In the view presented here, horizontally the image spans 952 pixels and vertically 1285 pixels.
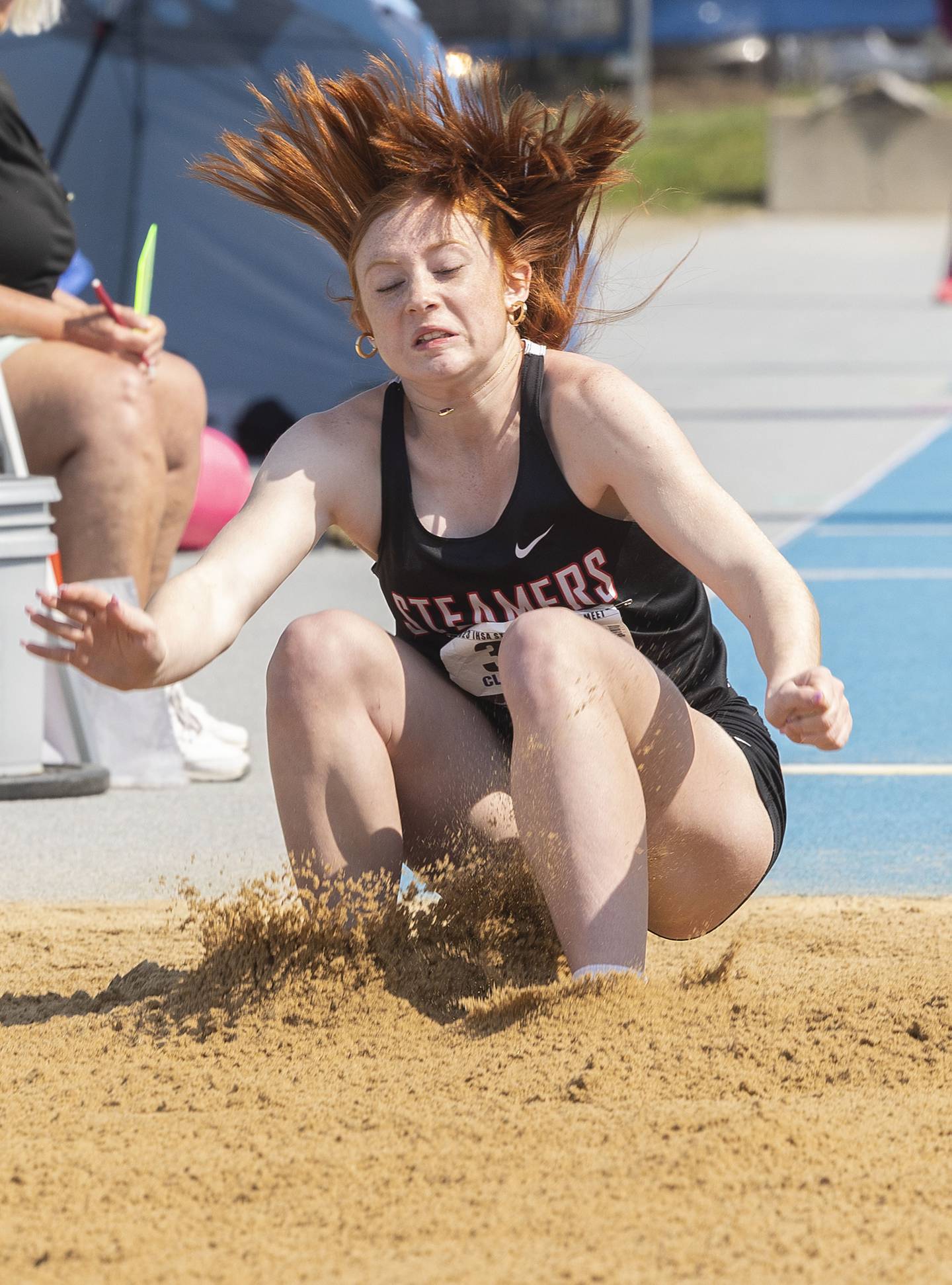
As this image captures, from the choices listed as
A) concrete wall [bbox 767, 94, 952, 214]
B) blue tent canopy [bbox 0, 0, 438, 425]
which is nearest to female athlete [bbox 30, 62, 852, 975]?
blue tent canopy [bbox 0, 0, 438, 425]

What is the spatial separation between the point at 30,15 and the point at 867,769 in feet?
9.54

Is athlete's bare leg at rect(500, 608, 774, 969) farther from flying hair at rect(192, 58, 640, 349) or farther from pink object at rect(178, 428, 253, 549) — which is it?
pink object at rect(178, 428, 253, 549)

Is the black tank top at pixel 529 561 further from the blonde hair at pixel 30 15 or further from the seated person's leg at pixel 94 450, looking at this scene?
the blonde hair at pixel 30 15

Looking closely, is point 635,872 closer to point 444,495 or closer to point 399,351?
point 444,495

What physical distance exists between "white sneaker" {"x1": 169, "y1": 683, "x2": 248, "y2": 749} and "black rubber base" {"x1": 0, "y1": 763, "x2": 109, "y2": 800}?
294 millimetres

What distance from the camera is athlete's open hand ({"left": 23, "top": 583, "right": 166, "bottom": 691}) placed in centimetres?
238

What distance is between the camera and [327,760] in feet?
9.27

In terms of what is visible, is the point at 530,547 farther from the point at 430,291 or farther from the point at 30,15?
the point at 30,15

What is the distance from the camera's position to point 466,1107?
7.87 feet

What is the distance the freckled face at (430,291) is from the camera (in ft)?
9.06

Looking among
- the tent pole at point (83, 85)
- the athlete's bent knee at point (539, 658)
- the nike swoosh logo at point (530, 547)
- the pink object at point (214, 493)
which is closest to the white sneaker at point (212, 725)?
the nike swoosh logo at point (530, 547)

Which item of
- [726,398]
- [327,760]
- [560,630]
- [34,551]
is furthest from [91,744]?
[726,398]

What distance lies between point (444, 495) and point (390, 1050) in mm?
875

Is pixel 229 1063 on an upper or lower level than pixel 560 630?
lower
